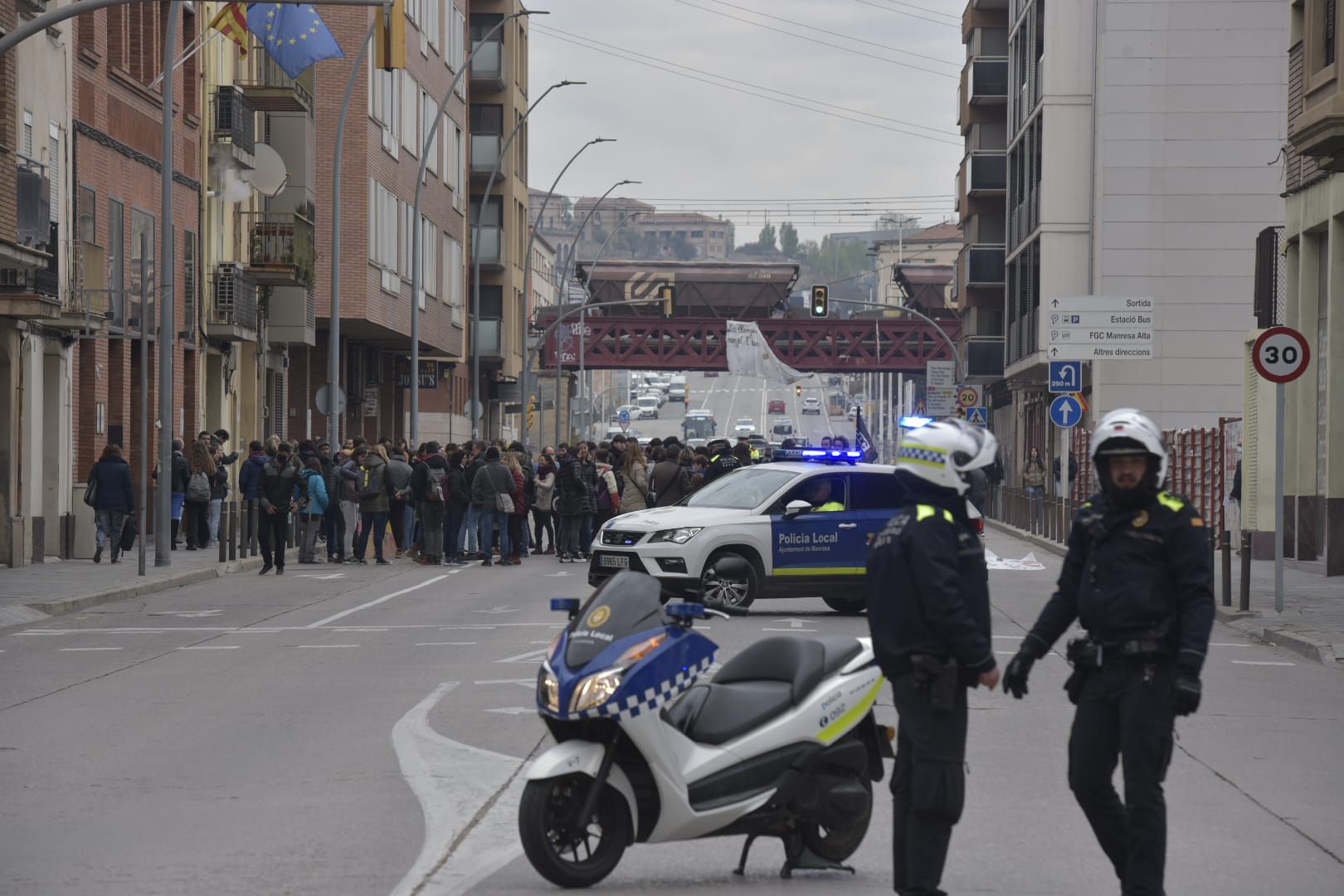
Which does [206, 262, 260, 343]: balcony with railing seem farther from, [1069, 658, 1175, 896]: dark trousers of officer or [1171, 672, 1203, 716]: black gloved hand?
[1171, 672, 1203, 716]: black gloved hand

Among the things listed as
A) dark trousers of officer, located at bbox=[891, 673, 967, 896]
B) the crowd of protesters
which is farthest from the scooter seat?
the crowd of protesters

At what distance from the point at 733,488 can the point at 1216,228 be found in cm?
3637

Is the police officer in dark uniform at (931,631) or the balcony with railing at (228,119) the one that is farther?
the balcony with railing at (228,119)

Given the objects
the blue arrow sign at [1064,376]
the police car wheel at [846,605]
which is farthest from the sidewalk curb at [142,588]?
the blue arrow sign at [1064,376]

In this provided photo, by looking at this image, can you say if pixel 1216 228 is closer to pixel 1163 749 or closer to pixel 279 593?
pixel 279 593

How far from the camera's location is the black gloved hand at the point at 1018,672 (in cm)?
665

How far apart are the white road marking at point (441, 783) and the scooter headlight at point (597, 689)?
2.82 ft

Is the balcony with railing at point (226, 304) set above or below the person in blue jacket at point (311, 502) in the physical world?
above

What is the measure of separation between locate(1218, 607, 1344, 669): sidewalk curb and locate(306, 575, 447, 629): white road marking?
8775 mm

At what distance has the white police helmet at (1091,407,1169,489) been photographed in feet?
21.5

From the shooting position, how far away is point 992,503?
56062mm

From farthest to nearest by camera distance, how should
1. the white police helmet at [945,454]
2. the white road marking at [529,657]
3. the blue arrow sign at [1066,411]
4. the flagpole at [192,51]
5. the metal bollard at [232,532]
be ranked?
the blue arrow sign at [1066,411]
the flagpole at [192,51]
the metal bollard at [232,532]
the white road marking at [529,657]
the white police helmet at [945,454]

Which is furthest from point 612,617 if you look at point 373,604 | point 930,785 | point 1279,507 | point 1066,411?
point 1066,411

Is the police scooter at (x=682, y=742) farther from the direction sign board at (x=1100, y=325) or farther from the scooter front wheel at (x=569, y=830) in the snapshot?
the direction sign board at (x=1100, y=325)
